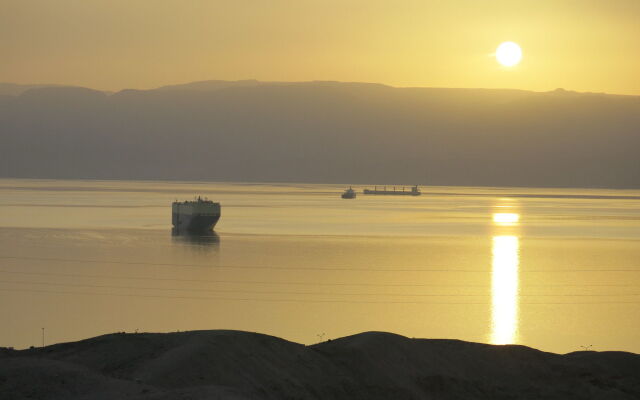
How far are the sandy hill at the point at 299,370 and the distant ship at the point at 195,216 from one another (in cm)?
6877

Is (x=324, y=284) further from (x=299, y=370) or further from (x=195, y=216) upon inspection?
(x=195, y=216)

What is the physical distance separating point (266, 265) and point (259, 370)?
3957 cm

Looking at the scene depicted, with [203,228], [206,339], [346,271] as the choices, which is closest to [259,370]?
[206,339]

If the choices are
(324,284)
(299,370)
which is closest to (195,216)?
(324,284)

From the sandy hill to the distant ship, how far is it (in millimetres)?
68771

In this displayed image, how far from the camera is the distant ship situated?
87562 mm

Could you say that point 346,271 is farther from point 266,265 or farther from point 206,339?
point 206,339

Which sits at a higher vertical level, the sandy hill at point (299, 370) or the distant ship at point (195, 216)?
the distant ship at point (195, 216)

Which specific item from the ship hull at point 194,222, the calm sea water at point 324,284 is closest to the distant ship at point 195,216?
the ship hull at point 194,222

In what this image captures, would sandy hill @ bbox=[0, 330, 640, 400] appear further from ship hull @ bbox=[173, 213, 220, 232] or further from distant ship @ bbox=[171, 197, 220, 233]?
distant ship @ bbox=[171, 197, 220, 233]

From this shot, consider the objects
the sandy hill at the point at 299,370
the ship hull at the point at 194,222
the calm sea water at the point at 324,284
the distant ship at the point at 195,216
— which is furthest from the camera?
the distant ship at the point at 195,216

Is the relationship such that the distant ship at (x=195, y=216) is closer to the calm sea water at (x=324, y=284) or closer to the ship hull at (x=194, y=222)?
the ship hull at (x=194, y=222)

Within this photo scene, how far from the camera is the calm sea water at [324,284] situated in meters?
34.0

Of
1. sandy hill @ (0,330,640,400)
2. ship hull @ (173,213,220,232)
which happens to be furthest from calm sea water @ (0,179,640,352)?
sandy hill @ (0,330,640,400)
